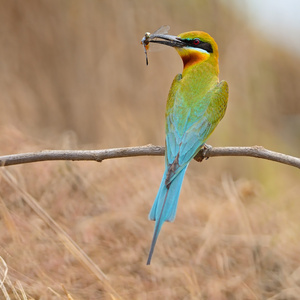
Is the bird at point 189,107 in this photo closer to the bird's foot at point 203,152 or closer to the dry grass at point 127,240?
the bird's foot at point 203,152

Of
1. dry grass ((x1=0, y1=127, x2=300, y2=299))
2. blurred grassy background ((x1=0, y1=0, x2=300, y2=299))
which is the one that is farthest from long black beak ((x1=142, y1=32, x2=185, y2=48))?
blurred grassy background ((x1=0, y1=0, x2=300, y2=299))

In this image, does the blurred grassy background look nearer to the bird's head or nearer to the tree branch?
the tree branch

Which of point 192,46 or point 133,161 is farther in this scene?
point 133,161

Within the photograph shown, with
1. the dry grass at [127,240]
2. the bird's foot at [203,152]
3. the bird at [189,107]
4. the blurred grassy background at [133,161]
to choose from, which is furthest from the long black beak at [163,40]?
the blurred grassy background at [133,161]

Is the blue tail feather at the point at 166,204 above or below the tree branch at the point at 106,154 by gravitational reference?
below

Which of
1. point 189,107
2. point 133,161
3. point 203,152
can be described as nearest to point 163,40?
point 189,107

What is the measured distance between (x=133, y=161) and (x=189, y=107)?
5.89 ft

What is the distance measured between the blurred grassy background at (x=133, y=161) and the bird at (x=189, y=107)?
2.42 feet

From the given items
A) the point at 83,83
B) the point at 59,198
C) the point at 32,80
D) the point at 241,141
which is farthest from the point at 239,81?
the point at 59,198

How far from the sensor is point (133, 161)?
14.3 feet

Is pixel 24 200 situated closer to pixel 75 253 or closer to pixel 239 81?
pixel 75 253

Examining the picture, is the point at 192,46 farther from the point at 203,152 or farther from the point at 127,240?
the point at 127,240

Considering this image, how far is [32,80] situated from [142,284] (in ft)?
7.76

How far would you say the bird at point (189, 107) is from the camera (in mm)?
2258
